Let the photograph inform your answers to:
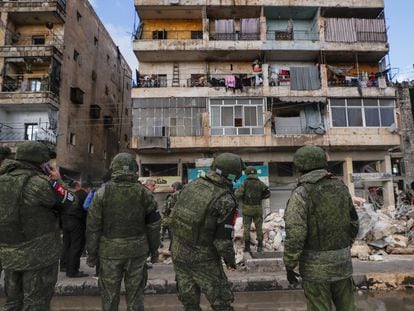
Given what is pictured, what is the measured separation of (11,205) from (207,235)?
199 cm

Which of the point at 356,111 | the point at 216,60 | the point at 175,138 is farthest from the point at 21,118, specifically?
the point at 356,111

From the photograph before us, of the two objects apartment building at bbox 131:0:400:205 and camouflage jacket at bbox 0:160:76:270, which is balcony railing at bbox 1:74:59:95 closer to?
apartment building at bbox 131:0:400:205

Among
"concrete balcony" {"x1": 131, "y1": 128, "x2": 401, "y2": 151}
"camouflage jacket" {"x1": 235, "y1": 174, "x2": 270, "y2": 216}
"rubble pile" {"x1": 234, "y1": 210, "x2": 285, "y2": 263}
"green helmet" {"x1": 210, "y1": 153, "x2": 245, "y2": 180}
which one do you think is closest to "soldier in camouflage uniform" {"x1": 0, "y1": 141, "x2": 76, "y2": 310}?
"green helmet" {"x1": 210, "y1": 153, "x2": 245, "y2": 180}

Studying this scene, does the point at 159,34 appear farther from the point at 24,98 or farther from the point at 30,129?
the point at 30,129

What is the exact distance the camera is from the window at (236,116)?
1725 centimetres

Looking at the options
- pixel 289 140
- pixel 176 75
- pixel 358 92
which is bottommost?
pixel 289 140

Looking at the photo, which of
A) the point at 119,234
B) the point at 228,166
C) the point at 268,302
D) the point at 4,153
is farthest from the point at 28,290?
the point at 268,302

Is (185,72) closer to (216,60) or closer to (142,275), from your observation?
(216,60)

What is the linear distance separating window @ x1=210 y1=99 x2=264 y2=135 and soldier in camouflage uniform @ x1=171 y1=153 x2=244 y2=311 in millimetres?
14141

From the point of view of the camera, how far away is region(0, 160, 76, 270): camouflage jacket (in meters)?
3.10

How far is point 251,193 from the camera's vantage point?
23.3 feet

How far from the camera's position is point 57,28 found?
64.0ft

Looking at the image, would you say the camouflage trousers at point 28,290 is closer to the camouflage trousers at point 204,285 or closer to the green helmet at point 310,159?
the camouflage trousers at point 204,285

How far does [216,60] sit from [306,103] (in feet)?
20.1
